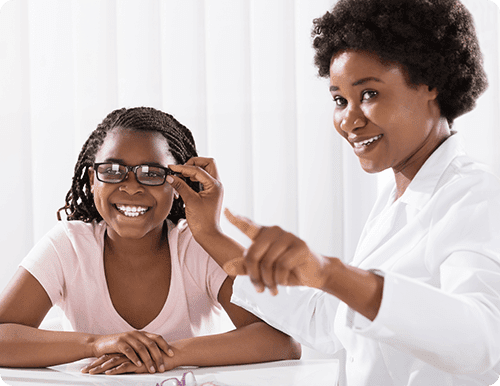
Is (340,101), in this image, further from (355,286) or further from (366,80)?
(355,286)

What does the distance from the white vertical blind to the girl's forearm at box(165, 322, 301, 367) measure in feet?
2.60

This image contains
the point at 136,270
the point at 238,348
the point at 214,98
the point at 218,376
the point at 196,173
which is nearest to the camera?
the point at 218,376

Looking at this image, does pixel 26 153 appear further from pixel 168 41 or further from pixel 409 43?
pixel 409 43

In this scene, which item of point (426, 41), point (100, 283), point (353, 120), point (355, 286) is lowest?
point (100, 283)

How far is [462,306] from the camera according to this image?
0.62 m

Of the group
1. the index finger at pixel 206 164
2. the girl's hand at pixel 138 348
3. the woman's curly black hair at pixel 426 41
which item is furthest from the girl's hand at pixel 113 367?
the woman's curly black hair at pixel 426 41

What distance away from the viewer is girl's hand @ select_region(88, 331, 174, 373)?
0.97 metres

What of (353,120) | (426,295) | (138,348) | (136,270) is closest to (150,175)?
(136,270)

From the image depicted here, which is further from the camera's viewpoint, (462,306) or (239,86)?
(239,86)

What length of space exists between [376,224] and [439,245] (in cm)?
28

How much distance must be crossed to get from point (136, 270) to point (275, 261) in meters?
0.80

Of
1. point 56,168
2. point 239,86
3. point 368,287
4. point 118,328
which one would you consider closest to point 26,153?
point 56,168

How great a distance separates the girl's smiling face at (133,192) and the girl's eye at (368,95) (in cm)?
51

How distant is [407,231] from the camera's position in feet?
2.75
